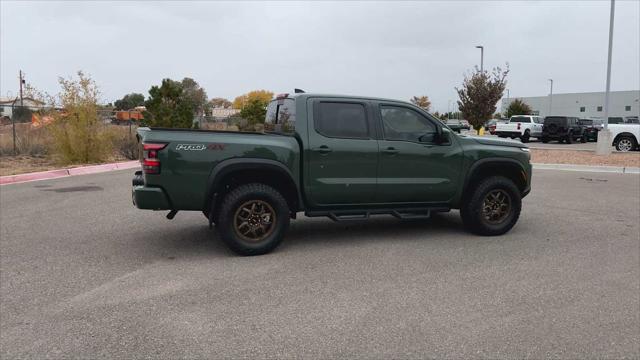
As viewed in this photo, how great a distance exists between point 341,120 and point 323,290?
7.75 feet

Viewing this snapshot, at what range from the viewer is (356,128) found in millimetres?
6215

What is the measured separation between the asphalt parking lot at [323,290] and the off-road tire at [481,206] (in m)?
0.15

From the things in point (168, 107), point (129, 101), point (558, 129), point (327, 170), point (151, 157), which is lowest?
point (327, 170)

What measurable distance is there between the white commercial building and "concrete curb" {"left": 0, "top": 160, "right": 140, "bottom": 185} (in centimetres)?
8832

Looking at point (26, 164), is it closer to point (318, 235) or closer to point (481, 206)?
point (318, 235)

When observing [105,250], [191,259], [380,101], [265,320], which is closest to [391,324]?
[265,320]

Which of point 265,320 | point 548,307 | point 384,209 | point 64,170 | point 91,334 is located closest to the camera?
point 91,334

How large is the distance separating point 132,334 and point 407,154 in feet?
12.9

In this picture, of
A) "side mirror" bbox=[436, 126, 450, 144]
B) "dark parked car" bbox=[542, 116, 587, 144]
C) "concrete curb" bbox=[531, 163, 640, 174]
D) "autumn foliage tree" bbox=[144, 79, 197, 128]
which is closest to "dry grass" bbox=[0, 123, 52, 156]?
"autumn foliage tree" bbox=[144, 79, 197, 128]

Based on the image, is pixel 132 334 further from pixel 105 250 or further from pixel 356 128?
pixel 356 128

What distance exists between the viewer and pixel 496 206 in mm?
6895

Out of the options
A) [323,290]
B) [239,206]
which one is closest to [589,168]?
[239,206]

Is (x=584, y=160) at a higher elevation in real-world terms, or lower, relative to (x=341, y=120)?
lower

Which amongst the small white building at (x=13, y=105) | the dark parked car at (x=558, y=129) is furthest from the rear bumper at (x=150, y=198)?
the dark parked car at (x=558, y=129)
